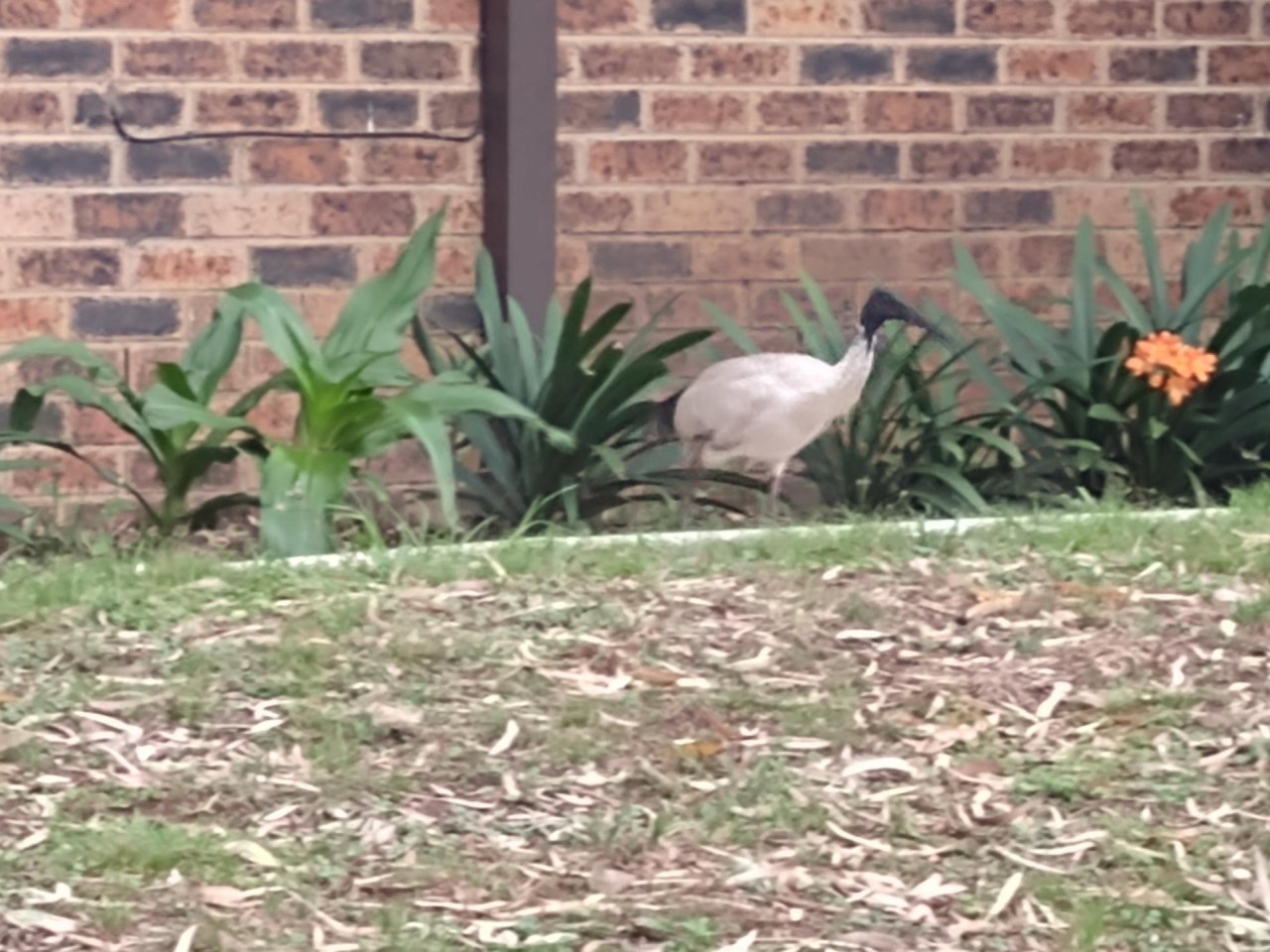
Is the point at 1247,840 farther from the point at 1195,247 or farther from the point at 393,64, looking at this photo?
the point at 393,64

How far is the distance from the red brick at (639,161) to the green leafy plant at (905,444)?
599mm

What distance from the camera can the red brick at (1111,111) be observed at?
6.59m

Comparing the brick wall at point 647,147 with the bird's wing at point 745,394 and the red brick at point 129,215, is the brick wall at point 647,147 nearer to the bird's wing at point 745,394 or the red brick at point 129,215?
the red brick at point 129,215

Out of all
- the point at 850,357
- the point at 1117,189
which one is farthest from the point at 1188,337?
the point at 850,357

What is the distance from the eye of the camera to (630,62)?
244 inches

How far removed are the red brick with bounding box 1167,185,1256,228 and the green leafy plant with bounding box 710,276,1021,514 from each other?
1.27 m

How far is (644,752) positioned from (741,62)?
309 centimetres

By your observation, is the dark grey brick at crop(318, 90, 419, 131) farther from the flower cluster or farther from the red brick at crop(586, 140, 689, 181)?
the flower cluster

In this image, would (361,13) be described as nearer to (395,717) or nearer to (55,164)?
(55,164)

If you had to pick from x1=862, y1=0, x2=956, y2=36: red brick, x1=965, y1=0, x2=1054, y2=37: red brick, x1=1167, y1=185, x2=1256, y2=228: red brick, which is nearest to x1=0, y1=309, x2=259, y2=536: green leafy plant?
x1=862, y1=0, x2=956, y2=36: red brick

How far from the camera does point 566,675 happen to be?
390 centimetres

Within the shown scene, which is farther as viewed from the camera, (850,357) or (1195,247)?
(1195,247)

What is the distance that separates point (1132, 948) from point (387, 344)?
8.22 ft

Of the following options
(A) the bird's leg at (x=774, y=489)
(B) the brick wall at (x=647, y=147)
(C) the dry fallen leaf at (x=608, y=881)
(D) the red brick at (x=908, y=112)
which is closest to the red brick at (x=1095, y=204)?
(B) the brick wall at (x=647, y=147)
